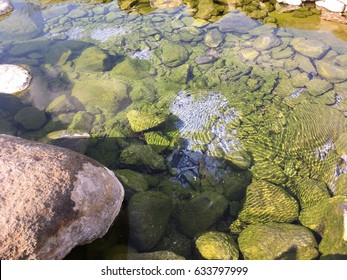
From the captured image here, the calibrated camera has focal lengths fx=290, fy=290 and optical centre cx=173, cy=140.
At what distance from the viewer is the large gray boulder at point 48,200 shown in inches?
112

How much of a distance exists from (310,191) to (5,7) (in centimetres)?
1218

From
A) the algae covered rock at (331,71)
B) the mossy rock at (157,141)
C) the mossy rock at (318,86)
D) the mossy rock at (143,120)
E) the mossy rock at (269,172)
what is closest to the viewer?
the mossy rock at (269,172)

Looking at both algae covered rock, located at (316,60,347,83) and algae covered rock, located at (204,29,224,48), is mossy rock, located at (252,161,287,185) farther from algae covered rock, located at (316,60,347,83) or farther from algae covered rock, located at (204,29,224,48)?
algae covered rock, located at (204,29,224,48)

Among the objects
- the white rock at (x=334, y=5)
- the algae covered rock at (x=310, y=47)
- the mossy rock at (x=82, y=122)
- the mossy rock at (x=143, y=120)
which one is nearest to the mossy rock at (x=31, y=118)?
the mossy rock at (x=82, y=122)

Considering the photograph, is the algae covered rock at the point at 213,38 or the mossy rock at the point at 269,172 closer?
the mossy rock at the point at 269,172

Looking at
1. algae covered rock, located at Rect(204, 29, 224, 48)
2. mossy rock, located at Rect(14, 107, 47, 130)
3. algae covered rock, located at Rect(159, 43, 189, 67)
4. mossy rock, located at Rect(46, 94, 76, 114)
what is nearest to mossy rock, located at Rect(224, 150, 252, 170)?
algae covered rock, located at Rect(159, 43, 189, 67)

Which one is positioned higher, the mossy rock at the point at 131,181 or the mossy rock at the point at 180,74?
the mossy rock at the point at 180,74

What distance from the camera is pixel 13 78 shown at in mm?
7160

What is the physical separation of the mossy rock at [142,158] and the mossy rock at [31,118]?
86.1 inches

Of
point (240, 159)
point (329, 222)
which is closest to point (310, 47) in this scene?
point (240, 159)

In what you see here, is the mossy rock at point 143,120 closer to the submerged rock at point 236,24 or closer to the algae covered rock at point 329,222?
the algae covered rock at point 329,222

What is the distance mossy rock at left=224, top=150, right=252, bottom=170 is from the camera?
5.13m

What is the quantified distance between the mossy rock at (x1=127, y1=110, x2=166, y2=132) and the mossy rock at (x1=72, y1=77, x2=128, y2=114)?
2.21ft

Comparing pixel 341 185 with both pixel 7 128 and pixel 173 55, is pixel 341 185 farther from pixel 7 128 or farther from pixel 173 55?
pixel 7 128
